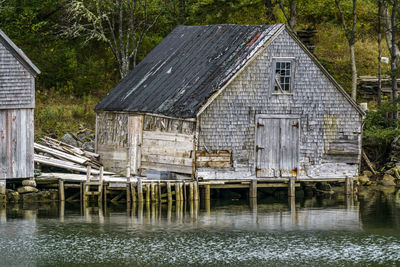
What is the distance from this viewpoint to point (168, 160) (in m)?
33.9

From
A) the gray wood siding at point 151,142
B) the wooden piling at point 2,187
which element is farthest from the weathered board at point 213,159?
the wooden piling at point 2,187

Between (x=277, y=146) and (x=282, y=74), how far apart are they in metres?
2.96

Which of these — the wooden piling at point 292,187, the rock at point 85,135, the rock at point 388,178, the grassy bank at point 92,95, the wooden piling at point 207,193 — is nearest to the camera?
the wooden piling at point 207,193

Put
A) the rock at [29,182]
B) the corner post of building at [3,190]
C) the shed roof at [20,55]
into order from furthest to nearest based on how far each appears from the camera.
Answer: the rock at [29,182] < the corner post of building at [3,190] < the shed roof at [20,55]

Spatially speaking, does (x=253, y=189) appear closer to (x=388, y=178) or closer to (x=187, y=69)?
(x=187, y=69)

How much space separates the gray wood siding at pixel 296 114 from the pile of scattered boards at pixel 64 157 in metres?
6.06

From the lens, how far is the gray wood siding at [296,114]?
32.9m

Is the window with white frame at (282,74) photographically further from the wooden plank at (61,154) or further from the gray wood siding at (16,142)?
the gray wood siding at (16,142)

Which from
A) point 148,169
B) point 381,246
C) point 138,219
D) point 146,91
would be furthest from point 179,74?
point 381,246

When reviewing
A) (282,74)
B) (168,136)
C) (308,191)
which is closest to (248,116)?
(282,74)

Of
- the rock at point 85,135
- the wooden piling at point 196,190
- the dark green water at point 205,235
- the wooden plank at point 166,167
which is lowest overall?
the dark green water at point 205,235

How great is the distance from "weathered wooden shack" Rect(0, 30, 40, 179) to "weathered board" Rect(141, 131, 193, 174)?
541 cm

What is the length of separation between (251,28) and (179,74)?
3663 millimetres

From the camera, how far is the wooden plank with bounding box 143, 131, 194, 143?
108 ft
